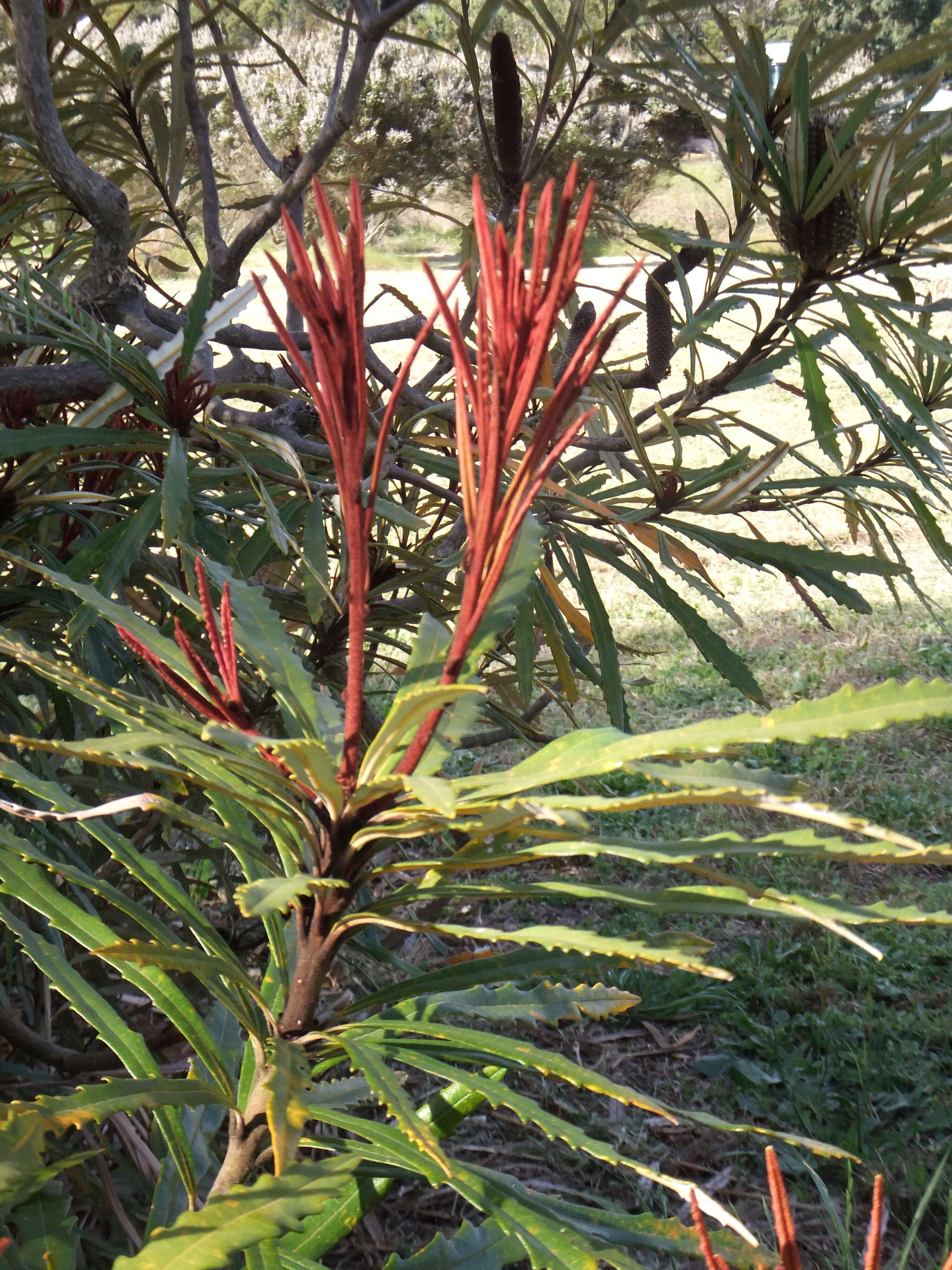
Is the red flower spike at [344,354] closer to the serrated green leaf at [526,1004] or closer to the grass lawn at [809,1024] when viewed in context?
the serrated green leaf at [526,1004]

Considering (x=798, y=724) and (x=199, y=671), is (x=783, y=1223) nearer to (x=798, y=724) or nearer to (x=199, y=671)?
(x=798, y=724)

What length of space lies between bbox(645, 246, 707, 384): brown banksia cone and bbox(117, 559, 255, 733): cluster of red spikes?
2.19 feet

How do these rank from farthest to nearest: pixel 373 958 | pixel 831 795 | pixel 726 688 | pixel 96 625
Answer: pixel 726 688, pixel 831 795, pixel 373 958, pixel 96 625

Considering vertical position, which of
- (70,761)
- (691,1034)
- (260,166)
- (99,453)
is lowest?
(691,1034)

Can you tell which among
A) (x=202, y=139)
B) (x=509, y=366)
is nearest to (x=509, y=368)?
(x=509, y=366)

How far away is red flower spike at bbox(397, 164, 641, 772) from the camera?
295 millimetres

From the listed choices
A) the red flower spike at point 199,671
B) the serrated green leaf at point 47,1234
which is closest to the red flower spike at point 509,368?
the red flower spike at point 199,671

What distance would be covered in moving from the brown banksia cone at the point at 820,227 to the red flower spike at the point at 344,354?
60cm

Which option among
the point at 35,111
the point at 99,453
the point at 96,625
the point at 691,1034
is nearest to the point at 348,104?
the point at 35,111

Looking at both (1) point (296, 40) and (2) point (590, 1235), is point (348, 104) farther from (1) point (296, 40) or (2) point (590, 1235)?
(1) point (296, 40)

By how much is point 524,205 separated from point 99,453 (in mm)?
687

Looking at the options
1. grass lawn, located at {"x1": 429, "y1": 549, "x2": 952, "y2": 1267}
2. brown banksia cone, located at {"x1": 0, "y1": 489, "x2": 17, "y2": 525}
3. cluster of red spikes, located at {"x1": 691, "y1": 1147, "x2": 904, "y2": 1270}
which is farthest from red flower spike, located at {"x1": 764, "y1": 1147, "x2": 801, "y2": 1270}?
grass lawn, located at {"x1": 429, "y1": 549, "x2": 952, "y2": 1267}

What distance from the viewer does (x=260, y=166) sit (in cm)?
527

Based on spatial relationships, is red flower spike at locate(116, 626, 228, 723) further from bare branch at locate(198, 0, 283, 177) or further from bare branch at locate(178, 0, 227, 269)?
bare branch at locate(198, 0, 283, 177)
